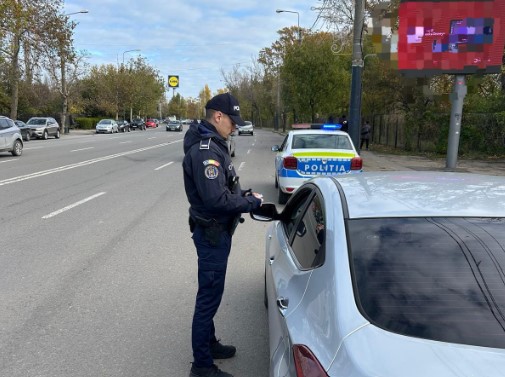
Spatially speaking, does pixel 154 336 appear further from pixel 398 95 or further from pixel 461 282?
pixel 398 95

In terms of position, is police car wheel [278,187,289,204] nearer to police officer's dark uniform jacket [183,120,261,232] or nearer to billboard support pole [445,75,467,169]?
police officer's dark uniform jacket [183,120,261,232]

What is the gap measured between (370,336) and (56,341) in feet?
9.23

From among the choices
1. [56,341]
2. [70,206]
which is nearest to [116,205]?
[70,206]

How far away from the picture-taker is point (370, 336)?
5.43 feet

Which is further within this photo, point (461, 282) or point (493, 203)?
point (493, 203)

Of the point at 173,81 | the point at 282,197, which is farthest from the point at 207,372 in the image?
the point at 173,81

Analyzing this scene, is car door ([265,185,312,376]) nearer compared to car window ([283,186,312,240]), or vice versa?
car door ([265,185,312,376])

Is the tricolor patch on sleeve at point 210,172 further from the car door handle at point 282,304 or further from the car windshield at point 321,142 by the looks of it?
the car windshield at point 321,142

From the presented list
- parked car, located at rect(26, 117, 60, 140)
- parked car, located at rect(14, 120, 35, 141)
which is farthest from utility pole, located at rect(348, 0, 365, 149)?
parked car, located at rect(26, 117, 60, 140)

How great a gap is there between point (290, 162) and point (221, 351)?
19.1 feet

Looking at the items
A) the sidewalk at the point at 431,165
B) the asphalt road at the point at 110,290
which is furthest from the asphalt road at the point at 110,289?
the sidewalk at the point at 431,165

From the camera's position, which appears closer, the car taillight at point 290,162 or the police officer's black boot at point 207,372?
the police officer's black boot at point 207,372

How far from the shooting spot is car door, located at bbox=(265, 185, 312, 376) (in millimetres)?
2117

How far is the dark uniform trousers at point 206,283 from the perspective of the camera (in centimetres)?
289
